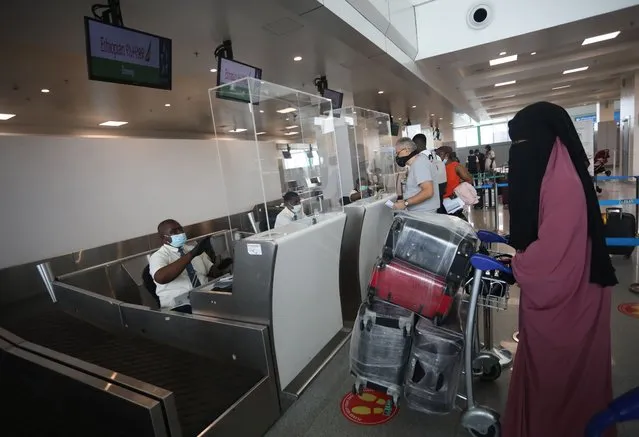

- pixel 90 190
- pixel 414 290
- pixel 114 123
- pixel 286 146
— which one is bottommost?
pixel 414 290

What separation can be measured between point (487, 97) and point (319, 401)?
46.6ft

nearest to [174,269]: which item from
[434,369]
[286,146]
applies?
[286,146]

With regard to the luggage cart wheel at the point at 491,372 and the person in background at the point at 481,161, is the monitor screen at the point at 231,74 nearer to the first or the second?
the luggage cart wheel at the point at 491,372

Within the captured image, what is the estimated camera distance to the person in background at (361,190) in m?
4.61

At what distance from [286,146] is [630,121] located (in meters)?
13.6

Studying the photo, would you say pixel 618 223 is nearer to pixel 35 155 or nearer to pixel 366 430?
pixel 366 430

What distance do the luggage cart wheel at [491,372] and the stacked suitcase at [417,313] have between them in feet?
1.93

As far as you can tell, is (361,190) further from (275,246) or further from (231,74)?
(275,246)

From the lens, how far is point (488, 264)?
1.67 metres

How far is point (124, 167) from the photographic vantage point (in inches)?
299

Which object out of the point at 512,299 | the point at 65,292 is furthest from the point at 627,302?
the point at 65,292

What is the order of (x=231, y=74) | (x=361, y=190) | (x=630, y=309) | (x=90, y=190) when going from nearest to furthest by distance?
1. (x=630, y=309)
2. (x=231, y=74)
3. (x=361, y=190)
4. (x=90, y=190)

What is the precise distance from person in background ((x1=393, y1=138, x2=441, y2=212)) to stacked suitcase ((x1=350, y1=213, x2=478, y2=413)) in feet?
4.29

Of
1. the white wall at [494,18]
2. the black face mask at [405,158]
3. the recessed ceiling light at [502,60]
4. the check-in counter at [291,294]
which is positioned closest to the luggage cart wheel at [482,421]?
the check-in counter at [291,294]
